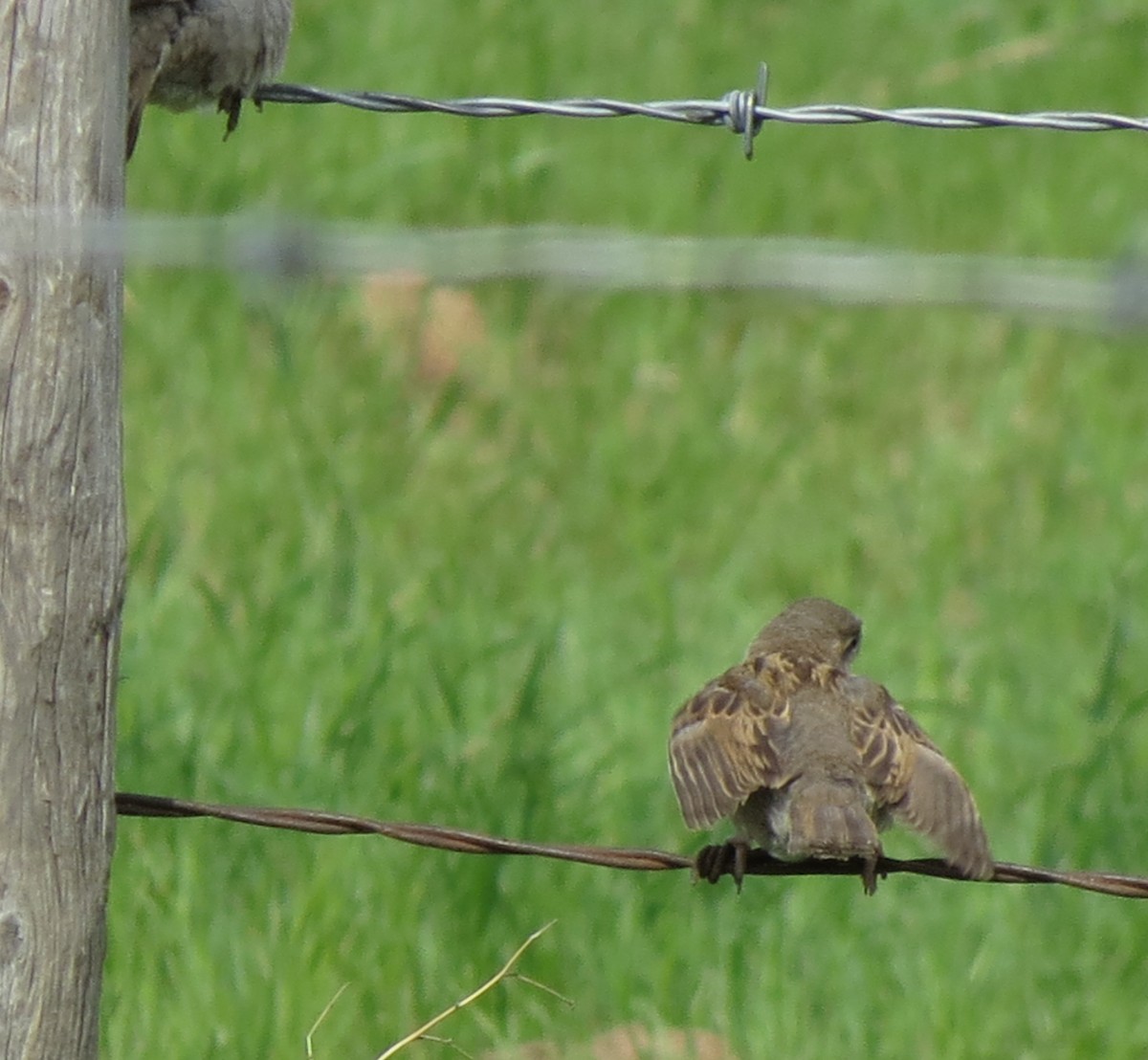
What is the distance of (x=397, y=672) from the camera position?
6.26 meters

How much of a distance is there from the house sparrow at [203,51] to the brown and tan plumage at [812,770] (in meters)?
1.53

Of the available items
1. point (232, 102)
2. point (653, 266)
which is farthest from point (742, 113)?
point (653, 266)

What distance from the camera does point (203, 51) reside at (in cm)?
431

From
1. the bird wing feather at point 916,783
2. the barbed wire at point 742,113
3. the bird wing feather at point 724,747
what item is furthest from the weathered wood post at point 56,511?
the bird wing feather at point 916,783

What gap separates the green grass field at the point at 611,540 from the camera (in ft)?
17.1

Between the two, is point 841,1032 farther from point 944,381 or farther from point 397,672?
point 944,381

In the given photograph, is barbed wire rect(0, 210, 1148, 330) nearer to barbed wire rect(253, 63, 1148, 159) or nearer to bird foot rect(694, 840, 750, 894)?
barbed wire rect(253, 63, 1148, 159)

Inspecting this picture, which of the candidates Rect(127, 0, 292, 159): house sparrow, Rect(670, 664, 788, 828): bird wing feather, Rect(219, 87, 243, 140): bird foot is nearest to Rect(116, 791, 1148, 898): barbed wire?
Rect(670, 664, 788, 828): bird wing feather

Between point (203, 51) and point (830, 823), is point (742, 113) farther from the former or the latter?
point (830, 823)

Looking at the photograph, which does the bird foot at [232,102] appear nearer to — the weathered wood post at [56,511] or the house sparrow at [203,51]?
the house sparrow at [203,51]

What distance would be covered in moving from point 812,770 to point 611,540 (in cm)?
351

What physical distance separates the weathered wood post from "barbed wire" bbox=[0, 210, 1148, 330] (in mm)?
375

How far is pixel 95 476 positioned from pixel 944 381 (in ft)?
20.4

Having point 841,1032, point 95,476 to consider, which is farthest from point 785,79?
point 95,476
